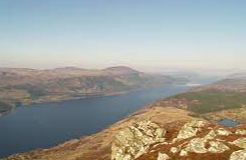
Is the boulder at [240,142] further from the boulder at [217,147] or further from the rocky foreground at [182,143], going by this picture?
the boulder at [217,147]

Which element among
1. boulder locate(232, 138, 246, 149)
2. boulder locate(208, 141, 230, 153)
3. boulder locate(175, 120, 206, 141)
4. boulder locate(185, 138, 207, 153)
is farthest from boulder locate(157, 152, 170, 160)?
boulder locate(175, 120, 206, 141)

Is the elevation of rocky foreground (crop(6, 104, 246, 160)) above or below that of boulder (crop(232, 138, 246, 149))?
below

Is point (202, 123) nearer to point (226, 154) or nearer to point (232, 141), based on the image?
point (232, 141)

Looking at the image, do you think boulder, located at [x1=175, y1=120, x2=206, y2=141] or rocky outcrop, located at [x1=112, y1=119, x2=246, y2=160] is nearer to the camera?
rocky outcrop, located at [x1=112, y1=119, x2=246, y2=160]

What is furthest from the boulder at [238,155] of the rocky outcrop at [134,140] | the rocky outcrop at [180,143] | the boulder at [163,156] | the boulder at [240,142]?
the rocky outcrop at [134,140]

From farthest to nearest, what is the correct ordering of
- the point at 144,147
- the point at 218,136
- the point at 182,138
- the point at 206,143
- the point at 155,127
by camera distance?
the point at 155,127 < the point at 144,147 < the point at 182,138 < the point at 218,136 < the point at 206,143

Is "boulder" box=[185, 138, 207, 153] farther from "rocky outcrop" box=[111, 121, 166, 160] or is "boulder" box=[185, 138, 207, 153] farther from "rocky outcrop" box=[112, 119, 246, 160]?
"rocky outcrop" box=[111, 121, 166, 160]

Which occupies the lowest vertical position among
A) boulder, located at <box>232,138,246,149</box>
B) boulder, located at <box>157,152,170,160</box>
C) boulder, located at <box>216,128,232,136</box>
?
boulder, located at <box>157,152,170,160</box>

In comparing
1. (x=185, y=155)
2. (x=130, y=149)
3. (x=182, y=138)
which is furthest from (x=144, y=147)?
(x=185, y=155)
